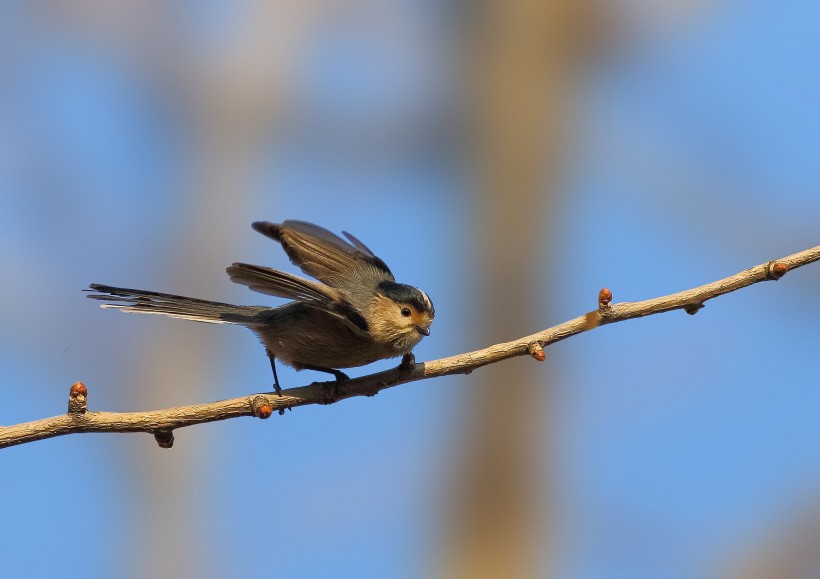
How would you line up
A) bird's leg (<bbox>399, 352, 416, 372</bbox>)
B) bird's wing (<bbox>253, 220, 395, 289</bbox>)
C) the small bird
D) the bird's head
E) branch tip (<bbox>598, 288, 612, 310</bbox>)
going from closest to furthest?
1. branch tip (<bbox>598, 288, 612, 310</bbox>)
2. bird's leg (<bbox>399, 352, 416, 372</bbox>)
3. the small bird
4. the bird's head
5. bird's wing (<bbox>253, 220, 395, 289</bbox>)

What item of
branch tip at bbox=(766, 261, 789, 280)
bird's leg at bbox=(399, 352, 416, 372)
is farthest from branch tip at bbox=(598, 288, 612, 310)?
bird's leg at bbox=(399, 352, 416, 372)

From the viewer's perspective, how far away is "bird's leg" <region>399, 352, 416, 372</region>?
3.83m

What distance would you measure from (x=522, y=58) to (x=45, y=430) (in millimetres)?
6760

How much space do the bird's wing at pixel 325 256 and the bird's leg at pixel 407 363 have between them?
29.9 inches

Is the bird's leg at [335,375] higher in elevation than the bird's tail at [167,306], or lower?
lower

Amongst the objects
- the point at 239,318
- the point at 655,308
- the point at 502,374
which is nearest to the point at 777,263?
the point at 655,308

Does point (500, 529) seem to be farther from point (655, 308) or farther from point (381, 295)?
point (655, 308)

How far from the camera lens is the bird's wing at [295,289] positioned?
389cm

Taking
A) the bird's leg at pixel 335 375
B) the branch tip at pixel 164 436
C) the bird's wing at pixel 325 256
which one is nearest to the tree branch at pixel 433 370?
the branch tip at pixel 164 436

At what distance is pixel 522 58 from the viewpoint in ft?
29.0

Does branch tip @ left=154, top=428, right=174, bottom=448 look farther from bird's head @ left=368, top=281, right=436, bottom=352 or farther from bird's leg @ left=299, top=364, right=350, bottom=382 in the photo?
bird's head @ left=368, top=281, right=436, bottom=352

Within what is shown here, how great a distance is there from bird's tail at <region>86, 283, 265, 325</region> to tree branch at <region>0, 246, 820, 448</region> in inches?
33.5

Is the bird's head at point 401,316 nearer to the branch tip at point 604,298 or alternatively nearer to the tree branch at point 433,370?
the tree branch at point 433,370

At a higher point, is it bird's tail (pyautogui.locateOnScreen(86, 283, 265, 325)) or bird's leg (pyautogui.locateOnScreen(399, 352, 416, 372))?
bird's tail (pyautogui.locateOnScreen(86, 283, 265, 325))
